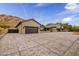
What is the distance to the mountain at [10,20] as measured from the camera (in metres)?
2.79

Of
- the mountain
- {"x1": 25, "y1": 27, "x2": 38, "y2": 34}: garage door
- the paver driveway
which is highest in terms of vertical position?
the mountain

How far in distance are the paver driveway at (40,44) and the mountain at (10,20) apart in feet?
0.57

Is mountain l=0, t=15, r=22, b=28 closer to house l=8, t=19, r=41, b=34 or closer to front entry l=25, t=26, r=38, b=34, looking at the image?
house l=8, t=19, r=41, b=34

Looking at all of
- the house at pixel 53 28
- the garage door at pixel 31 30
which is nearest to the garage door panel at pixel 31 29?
the garage door at pixel 31 30

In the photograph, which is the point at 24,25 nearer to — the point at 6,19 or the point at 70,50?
the point at 6,19

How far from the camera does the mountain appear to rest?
279 centimetres

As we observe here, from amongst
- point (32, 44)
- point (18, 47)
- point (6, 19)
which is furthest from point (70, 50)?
point (6, 19)

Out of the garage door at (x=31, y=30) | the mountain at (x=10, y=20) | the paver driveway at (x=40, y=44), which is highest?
the mountain at (x=10, y=20)

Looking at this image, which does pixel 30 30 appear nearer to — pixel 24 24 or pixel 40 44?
pixel 24 24

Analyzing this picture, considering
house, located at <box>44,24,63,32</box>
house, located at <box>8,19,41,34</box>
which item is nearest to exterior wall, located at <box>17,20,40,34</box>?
house, located at <box>8,19,41,34</box>

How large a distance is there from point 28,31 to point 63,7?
646 mm

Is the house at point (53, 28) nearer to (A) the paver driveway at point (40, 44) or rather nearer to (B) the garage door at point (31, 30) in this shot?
(A) the paver driveway at point (40, 44)

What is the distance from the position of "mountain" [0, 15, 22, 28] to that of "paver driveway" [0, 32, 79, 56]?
17 cm

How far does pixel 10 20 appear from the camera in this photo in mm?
2828
